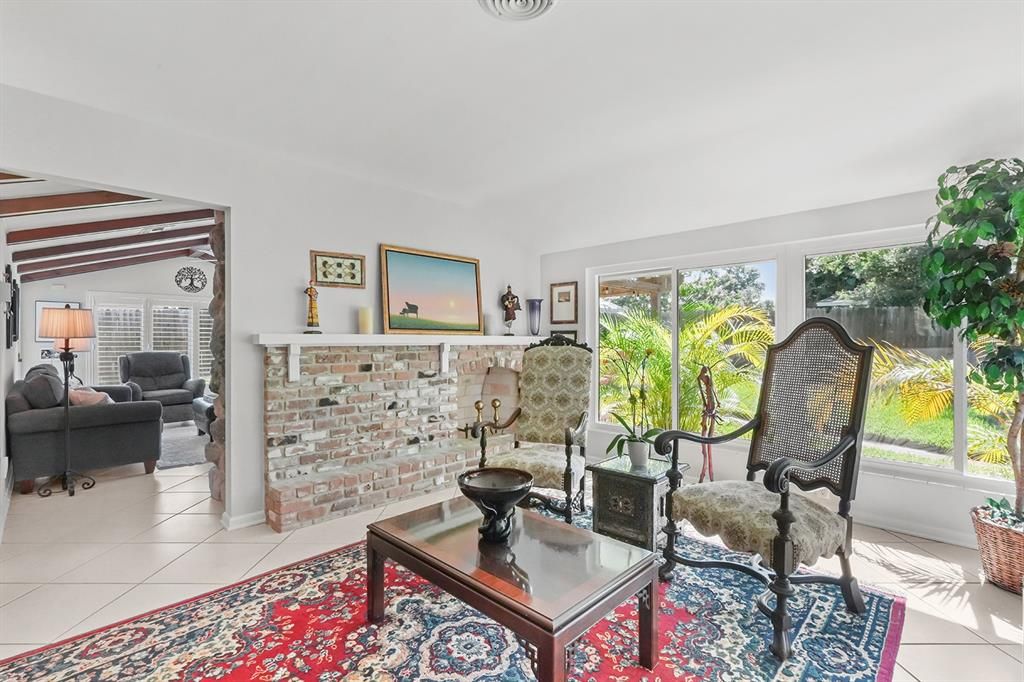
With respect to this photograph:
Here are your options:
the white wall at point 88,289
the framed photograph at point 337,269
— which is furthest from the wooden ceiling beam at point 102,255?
the framed photograph at point 337,269

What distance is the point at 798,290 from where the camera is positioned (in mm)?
3578

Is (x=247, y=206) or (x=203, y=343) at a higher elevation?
(x=247, y=206)

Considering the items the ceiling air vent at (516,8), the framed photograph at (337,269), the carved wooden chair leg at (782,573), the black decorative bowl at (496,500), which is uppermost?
Result: the ceiling air vent at (516,8)

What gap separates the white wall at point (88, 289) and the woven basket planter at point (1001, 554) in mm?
9725

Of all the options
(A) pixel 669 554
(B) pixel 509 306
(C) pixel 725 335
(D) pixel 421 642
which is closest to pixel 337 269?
(B) pixel 509 306

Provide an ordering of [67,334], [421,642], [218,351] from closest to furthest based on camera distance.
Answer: [421,642]
[218,351]
[67,334]

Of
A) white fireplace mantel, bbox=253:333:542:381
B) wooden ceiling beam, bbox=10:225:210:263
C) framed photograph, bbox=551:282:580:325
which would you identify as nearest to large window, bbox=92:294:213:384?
wooden ceiling beam, bbox=10:225:210:263

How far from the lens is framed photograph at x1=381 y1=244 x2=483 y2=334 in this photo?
3.92 meters

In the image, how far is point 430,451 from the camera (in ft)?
13.5

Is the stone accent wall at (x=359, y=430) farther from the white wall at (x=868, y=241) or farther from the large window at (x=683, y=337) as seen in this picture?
the white wall at (x=868, y=241)

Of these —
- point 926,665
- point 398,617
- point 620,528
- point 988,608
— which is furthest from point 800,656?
point 398,617

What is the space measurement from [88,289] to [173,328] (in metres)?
1.25

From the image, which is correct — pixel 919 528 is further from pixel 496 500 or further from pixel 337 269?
pixel 337 269

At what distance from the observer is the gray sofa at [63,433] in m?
3.75
